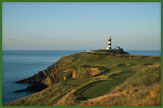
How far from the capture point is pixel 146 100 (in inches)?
504

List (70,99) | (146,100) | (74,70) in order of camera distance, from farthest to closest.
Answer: (74,70)
(70,99)
(146,100)

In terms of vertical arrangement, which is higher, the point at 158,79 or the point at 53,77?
the point at 158,79

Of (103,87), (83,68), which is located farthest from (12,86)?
(103,87)

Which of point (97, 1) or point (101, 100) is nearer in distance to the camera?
point (101, 100)

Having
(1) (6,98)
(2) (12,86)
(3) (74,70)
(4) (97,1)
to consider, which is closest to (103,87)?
(4) (97,1)

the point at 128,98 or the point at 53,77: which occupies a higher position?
the point at 128,98

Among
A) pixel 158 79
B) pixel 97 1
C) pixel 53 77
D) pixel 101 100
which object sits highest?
pixel 97 1

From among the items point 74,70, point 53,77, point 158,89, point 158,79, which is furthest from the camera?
point 53,77

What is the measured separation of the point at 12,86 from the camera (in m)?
49.5

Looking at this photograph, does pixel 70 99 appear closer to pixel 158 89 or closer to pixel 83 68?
pixel 158 89

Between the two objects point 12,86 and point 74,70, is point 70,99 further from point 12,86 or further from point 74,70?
point 12,86

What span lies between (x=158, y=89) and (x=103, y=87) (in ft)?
18.9

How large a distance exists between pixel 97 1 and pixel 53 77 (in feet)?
112

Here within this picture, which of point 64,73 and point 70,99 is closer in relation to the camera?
point 70,99
